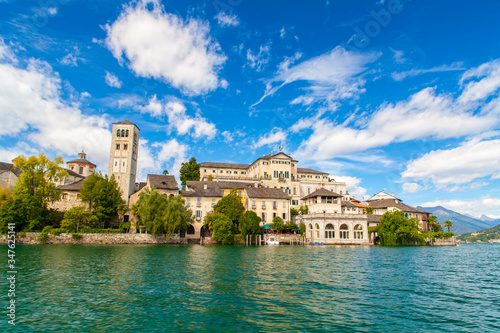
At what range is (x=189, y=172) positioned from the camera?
3907 inches

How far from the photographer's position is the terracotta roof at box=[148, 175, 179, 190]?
6988 cm

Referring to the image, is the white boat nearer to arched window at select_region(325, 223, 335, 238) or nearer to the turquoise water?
arched window at select_region(325, 223, 335, 238)

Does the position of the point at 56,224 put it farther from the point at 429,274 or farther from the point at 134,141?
the point at 429,274

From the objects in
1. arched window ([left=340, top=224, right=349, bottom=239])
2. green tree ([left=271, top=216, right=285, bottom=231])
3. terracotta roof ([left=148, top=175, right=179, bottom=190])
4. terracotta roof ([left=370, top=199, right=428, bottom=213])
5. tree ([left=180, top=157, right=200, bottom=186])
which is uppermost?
tree ([left=180, top=157, right=200, bottom=186])

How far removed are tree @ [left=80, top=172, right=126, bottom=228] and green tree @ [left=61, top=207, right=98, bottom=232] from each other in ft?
4.60

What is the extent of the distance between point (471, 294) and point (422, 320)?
8.20 metres

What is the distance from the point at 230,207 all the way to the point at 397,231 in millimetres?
39463

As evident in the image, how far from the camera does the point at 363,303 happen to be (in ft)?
52.6

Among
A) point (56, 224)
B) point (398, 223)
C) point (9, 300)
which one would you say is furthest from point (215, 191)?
point (9, 300)

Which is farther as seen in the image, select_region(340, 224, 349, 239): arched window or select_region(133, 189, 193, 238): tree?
select_region(340, 224, 349, 239): arched window

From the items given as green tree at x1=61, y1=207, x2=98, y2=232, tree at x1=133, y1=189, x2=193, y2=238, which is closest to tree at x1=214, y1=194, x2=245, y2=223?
tree at x1=133, y1=189, x2=193, y2=238

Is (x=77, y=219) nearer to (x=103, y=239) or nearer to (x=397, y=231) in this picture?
(x=103, y=239)

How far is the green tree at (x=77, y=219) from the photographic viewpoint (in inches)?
2307

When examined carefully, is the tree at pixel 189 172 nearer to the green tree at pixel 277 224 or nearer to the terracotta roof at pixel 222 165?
the terracotta roof at pixel 222 165
